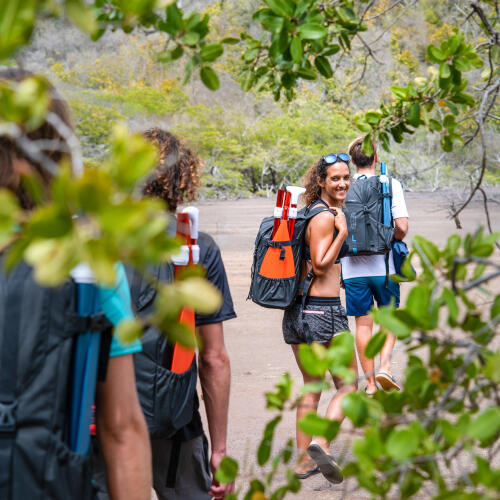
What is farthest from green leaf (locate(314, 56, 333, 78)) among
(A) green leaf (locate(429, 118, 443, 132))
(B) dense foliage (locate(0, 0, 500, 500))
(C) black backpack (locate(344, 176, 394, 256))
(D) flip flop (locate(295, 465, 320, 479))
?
(C) black backpack (locate(344, 176, 394, 256))

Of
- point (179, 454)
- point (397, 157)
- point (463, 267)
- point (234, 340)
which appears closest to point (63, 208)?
point (463, 267)

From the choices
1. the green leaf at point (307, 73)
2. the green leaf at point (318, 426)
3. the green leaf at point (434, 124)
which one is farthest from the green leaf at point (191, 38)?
the green leaf at point (434, 124)

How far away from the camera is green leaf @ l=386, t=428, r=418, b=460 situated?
1.09m

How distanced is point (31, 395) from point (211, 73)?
2.56 ft

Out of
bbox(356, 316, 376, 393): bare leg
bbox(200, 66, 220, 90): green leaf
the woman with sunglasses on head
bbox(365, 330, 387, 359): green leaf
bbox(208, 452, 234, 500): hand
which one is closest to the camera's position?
bbox(365, 330, 387, 359): green leaf

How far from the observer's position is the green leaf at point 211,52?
1.54 meters

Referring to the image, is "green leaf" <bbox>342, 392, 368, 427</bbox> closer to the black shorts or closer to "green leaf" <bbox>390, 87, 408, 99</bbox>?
"green leaf" <bbox>390, 87, 408, 99</bbox>

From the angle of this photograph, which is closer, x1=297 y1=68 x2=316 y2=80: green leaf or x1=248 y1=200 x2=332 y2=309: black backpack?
x1=297 y1=68 x2=316 y2=80: green leaf

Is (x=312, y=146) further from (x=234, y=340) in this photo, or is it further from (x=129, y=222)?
(x=129, y=222)

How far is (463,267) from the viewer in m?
1.39

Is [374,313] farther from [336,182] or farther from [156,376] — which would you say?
[336,182]

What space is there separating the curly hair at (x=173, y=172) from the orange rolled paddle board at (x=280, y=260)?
4.58 ft

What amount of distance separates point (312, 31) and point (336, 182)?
9.43 feet

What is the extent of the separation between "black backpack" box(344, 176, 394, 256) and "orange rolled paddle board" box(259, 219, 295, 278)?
4.25 feet
